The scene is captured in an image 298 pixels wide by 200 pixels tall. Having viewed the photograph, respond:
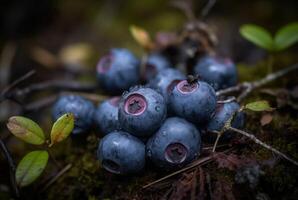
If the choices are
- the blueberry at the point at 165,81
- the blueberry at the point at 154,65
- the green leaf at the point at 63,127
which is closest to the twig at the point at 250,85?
the blueberry at the point at 165,81

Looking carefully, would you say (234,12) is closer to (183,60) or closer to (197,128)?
(183,60)

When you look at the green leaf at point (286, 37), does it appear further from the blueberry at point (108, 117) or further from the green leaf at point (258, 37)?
the blueberry at point (108, 117)

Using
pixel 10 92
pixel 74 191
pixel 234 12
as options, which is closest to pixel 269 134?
pixel 74 191

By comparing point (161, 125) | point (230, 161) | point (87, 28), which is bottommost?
point (230, 161)

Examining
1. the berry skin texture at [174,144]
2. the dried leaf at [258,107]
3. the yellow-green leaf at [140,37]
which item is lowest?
the berry skin texture at [174,144]

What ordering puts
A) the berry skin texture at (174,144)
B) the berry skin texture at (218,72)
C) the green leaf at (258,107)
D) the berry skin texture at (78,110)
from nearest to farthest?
the berry skin texture at (174,144)
the green leaf at (258,107)
the berry skin texture at (78,110)
the berry skin texture at (218,72)

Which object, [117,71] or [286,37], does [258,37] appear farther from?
[117,71]

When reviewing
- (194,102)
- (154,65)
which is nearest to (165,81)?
(194,102)
